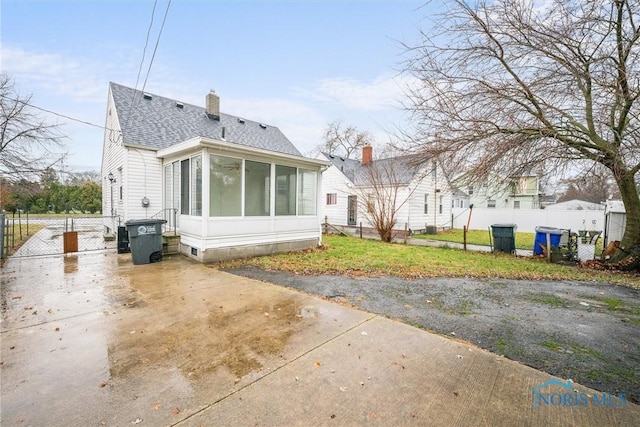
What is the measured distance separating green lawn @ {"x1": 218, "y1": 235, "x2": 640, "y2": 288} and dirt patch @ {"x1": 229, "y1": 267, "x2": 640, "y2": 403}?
1.83 feet

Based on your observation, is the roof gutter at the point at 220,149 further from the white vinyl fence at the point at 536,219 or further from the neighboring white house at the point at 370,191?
the white vinyl fence at the point at 536,219

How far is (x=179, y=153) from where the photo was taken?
332 inches

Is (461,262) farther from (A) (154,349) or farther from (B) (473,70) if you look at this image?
(A) (154,349)

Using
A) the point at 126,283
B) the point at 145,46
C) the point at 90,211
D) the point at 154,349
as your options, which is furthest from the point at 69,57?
the point at 90,211

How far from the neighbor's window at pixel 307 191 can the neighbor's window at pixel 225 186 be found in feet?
7.35

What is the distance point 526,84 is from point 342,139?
1096 inches

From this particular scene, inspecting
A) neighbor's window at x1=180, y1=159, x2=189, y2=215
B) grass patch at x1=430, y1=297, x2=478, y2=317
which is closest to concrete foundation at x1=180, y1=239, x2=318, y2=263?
neighbor's window at x1=180, y1=159, x2=189, y2=215

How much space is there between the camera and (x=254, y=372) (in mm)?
2588

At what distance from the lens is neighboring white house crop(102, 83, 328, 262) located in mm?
7527

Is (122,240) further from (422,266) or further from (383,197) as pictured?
(383,197)

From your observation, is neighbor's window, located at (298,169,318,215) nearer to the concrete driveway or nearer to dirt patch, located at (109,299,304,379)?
the concrete driveway

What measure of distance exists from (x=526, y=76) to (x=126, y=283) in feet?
33.1

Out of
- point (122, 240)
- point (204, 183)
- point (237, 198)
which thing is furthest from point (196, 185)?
point (122, 240)

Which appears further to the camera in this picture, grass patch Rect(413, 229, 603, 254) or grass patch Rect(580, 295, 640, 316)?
grass patch Rect(413, 229, 603, 254)
